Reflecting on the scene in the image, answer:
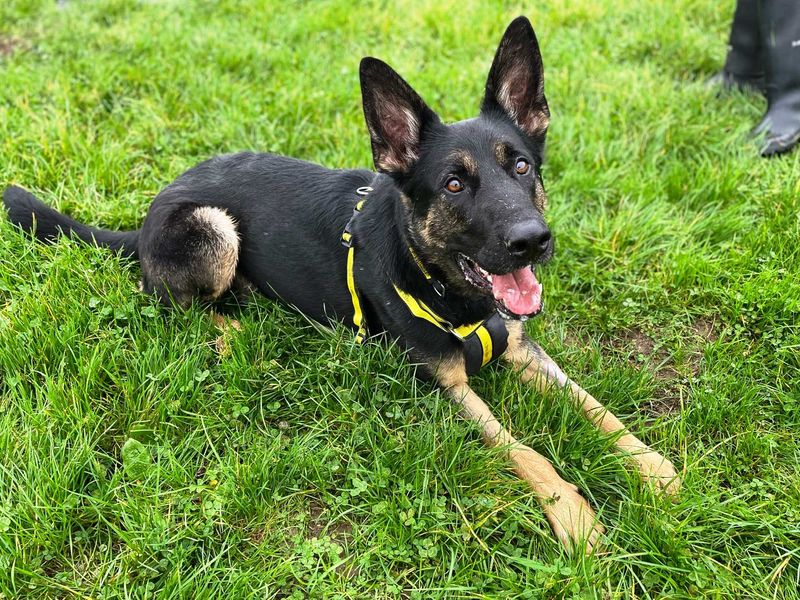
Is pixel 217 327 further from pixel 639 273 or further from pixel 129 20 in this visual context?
pixel 129 20

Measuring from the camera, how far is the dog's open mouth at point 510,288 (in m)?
2.88

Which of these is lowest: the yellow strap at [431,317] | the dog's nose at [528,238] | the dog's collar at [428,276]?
the yellow strap at [431,317]

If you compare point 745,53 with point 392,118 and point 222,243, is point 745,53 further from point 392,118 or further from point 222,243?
point 222,243

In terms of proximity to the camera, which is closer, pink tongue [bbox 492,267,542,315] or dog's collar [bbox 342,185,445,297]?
pink tongue [bbox 492,267,542,315]

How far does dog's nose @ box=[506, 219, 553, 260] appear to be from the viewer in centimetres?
263

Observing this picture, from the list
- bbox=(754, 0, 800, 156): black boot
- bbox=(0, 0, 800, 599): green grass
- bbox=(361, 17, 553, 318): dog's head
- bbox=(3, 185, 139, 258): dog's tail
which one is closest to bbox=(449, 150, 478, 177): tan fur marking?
bbox=(361, 17, 553, 318): dog's head

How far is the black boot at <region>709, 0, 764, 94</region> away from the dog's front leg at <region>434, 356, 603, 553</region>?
4.19 metres

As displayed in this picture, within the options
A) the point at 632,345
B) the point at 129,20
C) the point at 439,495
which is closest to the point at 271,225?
the point at 439,495

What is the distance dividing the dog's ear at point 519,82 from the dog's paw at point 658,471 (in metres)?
1.70

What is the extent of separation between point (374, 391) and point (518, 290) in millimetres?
885

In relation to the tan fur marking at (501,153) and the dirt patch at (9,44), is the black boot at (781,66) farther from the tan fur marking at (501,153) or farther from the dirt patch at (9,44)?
the dirt patch at (9,44)

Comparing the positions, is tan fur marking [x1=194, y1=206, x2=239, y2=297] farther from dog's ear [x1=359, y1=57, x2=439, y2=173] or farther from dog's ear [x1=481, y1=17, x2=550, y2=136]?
dog's ear [x1=481, y1=17, x2=550, y2=136]

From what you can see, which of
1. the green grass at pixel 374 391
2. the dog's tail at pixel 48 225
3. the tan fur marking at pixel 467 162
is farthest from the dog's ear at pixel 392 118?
the dog's tail at pixel 48 225

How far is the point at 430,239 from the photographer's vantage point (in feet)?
9.87
